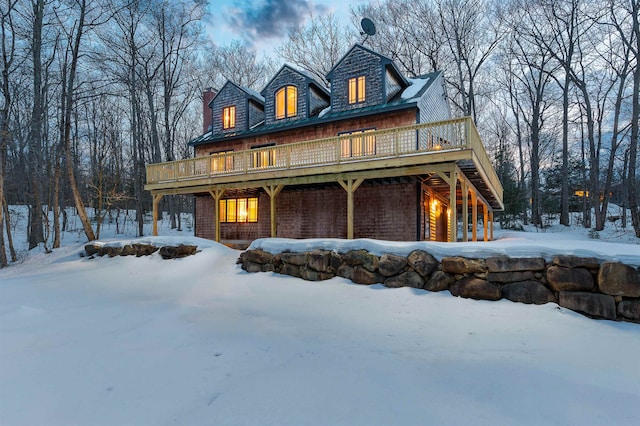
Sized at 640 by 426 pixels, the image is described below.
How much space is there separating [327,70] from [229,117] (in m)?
10.7

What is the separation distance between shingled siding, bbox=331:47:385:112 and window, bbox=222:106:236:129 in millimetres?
5782

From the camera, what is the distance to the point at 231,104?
53.1 ft

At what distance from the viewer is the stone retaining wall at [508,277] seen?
4.17 meters

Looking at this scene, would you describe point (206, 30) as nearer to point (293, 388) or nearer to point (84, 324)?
point (84, 324)

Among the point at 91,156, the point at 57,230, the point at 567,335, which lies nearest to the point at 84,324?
the point at 567,335

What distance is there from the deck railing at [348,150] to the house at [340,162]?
39 millimetres

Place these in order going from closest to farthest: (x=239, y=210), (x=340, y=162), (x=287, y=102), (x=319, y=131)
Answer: (x=340, y=162) < (x=319, y=131) < (x=287, y=102) < (x=239, y=210)

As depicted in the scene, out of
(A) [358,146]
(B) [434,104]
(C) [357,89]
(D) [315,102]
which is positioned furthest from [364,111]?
(B) [434,104]

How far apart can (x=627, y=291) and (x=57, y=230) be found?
19.6 meters

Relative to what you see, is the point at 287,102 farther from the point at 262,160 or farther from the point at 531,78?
the point at 531,78

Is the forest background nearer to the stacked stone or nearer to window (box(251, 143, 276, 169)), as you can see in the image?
the stacked stone

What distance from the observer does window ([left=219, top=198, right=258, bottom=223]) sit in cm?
1504

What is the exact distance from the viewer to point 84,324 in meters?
4.58

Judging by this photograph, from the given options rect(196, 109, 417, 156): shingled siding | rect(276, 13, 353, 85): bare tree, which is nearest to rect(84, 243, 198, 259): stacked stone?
rect(196, 109, 417, 156): shingled siding
